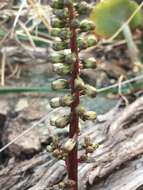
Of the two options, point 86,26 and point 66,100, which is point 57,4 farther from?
point 66,100

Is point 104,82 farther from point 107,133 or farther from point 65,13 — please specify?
point 65,13

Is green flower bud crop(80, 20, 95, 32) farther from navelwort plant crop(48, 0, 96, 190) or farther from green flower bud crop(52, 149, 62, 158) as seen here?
green flower bud crop(52, 149, 62, 158)

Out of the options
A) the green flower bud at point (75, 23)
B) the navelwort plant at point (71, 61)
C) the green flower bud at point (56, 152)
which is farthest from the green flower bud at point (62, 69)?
the green flower bud at point (56, 152)

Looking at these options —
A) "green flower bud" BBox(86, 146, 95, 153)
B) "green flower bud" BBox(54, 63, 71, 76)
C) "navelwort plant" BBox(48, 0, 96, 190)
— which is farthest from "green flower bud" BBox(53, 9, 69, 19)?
"green flower bud" BBox(86, 146, 95, 153)

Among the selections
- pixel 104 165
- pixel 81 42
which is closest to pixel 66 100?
pixel 81 42

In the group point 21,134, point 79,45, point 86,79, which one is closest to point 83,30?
point 79,45

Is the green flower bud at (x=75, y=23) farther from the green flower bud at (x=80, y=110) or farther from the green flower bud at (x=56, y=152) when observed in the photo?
the green flower bud at (x=56, y=152)
